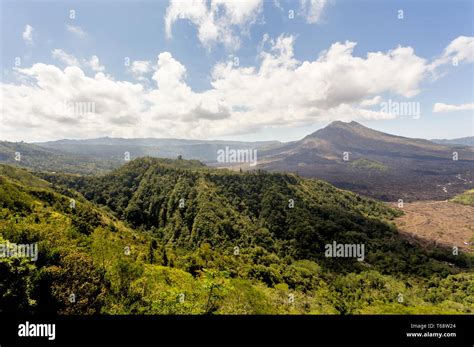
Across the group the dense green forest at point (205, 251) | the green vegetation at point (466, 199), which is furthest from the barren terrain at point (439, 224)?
the dense green forest at point (205, 251)

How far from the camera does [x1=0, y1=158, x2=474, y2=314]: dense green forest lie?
1691 centimetres

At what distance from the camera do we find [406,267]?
76.2 metres

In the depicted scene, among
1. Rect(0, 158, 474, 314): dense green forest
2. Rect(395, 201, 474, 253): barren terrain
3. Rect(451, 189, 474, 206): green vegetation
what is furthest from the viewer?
Rect(451, 189, 474, 206): green vegetation

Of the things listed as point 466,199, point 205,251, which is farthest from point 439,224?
point 205,251

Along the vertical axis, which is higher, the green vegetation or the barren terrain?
the green vegetation

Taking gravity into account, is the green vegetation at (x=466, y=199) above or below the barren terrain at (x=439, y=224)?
above

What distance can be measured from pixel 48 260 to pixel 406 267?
90.0m

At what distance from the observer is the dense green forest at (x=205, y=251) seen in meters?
16.9

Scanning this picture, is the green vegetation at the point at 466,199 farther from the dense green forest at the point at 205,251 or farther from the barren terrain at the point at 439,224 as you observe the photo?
the dense green forest at the point at 205,251

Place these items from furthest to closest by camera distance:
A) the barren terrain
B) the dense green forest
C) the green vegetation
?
1. the green vegetation
2. the barren terrain
3. the dense green forest

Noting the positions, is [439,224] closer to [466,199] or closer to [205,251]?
[466,199]

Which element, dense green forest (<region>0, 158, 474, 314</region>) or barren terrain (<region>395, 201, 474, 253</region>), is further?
barren terrain (<region>395, 201, 474, 253</region>)

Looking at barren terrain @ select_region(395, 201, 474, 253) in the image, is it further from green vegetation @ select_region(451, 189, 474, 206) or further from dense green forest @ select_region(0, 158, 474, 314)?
dense green forest @ select_region(0, 158, 474, 314)

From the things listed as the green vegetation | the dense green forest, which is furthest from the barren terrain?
the dense green forest
